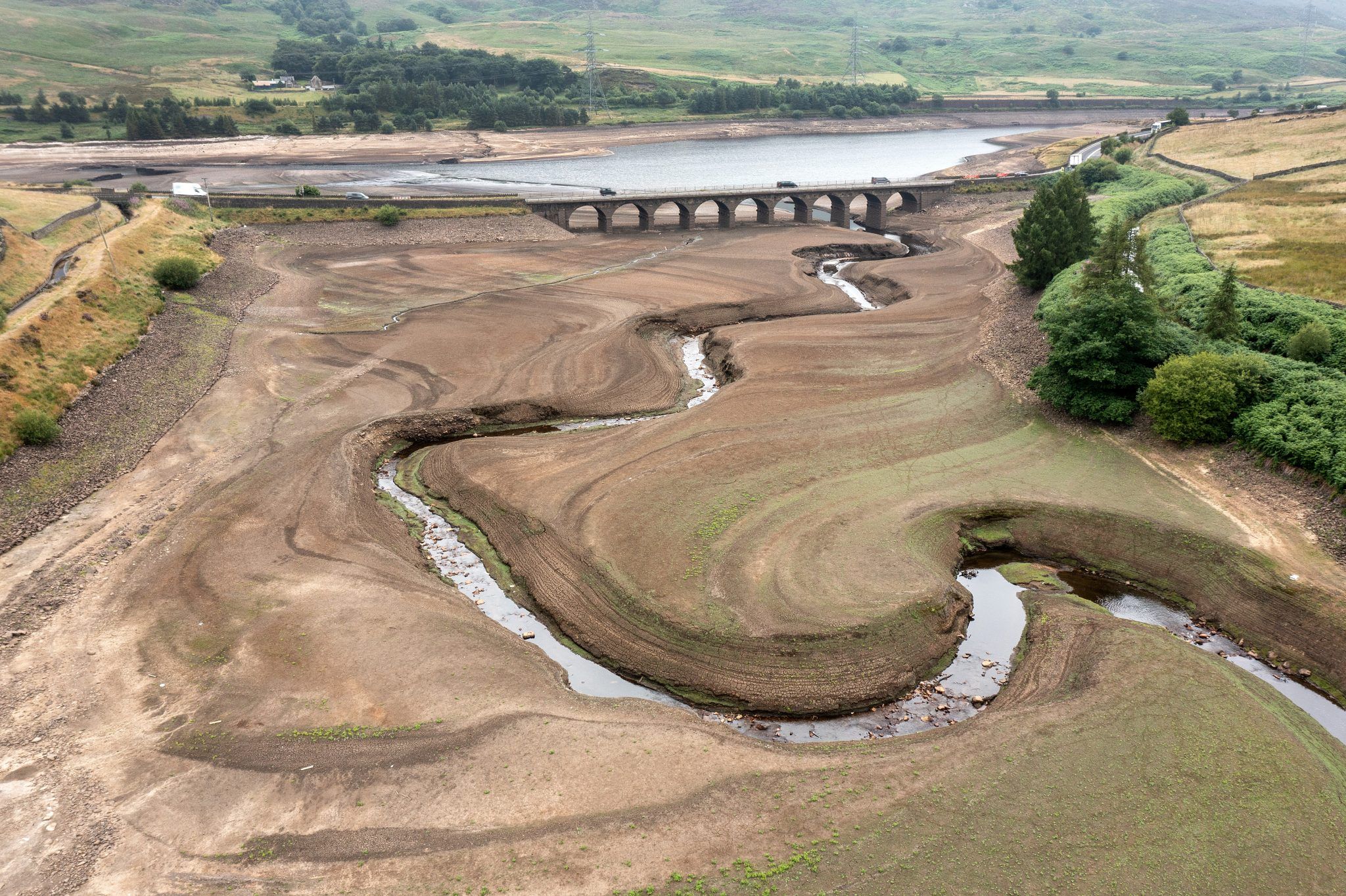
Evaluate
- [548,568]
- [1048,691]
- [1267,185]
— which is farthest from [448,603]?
[1267,185]

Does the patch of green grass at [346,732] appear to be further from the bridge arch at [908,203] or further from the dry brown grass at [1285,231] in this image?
the bridge arch at [908,203]

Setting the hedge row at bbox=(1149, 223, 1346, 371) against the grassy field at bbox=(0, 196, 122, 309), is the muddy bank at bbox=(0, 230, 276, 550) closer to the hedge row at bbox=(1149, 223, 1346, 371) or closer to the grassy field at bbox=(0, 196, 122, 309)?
the grassy field at bbox=(0, 196, 122, 309)

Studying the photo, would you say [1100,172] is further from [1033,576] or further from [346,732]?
[346,732]

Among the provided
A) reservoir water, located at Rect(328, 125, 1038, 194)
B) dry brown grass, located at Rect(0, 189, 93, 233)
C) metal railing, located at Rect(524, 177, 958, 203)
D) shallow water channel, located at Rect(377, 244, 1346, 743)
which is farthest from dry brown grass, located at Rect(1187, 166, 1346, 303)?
dry brown grass, located at Rect(0, 189, 93, 233)

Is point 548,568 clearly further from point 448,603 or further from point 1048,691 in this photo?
point 1048,691

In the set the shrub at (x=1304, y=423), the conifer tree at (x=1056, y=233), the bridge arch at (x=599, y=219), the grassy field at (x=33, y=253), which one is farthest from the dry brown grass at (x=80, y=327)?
the conifer tree at (x=1056, y=233)

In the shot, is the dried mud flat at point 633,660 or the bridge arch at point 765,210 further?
the bridge arch at point 765,210
